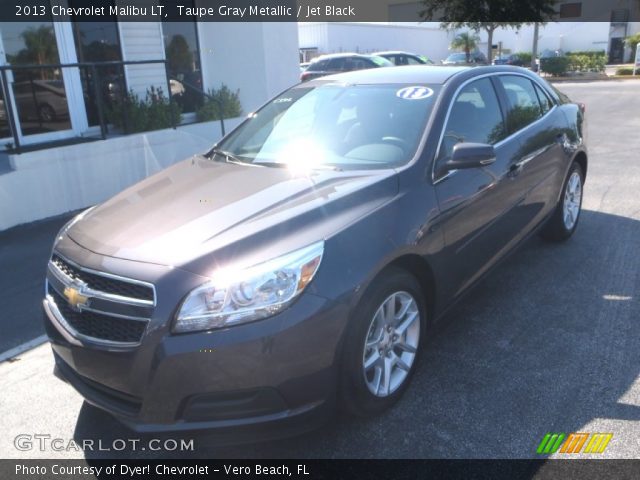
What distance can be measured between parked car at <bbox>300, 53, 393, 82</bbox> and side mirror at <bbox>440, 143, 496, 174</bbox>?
14350 mm

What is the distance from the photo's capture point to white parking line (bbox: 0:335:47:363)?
3729 mm

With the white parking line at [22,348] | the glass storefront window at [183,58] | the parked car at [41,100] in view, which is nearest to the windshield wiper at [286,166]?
the white parking line at [22,348]

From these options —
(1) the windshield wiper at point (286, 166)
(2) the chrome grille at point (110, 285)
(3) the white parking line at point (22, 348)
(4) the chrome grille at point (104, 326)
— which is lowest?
(3) the white parking line at point (22, 348)

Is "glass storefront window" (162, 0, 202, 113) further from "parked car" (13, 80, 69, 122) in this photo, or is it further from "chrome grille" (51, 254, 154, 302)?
"chrome grille" (51, 254, 154, 302)

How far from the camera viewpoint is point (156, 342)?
229cm

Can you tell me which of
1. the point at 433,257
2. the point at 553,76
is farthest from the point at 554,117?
the point at 553,76

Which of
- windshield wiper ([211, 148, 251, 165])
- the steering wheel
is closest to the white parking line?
windshield wiper ([211, 148, 251, 165])

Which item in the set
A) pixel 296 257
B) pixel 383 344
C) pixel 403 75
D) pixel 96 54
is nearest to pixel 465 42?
pixel 96 54

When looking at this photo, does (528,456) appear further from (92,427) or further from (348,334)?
(92,427)

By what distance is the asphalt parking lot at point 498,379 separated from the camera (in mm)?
2707

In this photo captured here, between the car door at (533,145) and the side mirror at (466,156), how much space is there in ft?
2.54

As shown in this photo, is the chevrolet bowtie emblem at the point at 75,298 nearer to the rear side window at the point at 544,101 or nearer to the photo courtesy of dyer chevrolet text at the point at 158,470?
the photo courtesy of dyer chevrolet text at the point at 158,470

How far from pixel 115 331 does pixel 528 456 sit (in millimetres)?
1961

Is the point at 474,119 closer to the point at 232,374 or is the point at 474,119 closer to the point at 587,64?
the point at 232,374
